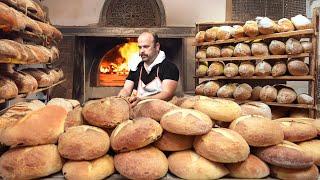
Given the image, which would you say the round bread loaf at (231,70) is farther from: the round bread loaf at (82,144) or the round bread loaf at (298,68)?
the round bread loaf at (82,144)

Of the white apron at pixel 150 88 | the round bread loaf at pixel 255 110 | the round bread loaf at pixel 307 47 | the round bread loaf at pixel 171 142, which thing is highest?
the round bread loaf at pixel 307 47

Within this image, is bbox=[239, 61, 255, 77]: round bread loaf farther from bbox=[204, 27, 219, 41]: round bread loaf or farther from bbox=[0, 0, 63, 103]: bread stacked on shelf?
bbox=[0, 0, 63, 103]: bread stacked on shelf

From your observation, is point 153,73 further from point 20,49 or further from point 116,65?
point 116,65

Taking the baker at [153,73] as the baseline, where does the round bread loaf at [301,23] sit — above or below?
above

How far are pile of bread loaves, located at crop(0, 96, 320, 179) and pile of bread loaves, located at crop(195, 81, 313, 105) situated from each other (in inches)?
84.6

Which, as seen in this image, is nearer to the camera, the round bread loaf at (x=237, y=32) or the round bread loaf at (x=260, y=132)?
the round bread loaf at (x=260, y=132)

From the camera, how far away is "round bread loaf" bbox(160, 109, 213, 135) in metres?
1.00

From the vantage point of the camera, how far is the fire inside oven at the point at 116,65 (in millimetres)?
5262

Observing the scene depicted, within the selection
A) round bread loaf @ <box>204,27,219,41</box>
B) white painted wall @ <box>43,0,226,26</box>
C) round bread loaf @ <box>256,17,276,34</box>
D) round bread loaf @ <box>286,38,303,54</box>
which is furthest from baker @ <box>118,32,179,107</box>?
white painted wall @ <box>43,0,226,26</box>

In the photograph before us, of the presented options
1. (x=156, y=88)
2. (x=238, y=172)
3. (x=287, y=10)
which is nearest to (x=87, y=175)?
(x=238, y=172)

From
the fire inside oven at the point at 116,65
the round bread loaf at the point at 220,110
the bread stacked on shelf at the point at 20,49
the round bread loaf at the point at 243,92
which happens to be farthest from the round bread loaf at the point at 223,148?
the fire inside oven at the point at 116,65

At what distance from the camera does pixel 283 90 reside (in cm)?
322

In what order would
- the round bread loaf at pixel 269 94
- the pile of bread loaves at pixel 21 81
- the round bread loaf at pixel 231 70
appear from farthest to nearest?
the round bread loaf at pixel 231 70
the round bread loaf at pixel 269 94
the pile of bread loaves at pixel 21 81

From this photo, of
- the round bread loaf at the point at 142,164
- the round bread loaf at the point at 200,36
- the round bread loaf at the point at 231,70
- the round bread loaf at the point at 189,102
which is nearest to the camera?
the round bread loaf at the point at 142,164
